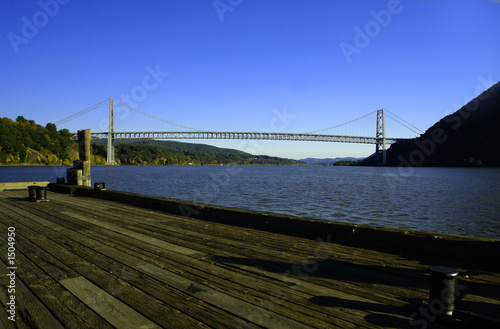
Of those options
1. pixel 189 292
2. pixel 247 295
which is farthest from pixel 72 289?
pixel 247 295

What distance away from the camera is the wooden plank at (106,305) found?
228 cm

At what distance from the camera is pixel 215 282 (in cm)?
300

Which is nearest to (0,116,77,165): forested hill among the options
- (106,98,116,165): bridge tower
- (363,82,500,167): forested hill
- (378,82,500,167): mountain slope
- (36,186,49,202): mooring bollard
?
(106,98,116,165): bridge tower

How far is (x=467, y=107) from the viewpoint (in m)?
104

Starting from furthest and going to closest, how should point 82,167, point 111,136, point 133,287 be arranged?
1. point 111,136
2. point 82,167
3. point 133,287

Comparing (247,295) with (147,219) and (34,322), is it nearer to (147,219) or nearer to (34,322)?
(34,322)

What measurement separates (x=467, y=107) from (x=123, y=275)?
4845 inches

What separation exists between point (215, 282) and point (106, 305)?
2.92 feet

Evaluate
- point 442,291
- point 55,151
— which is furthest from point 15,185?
point 55,151

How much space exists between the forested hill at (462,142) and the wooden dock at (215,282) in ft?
307

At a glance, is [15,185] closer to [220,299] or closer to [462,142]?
[220,299]

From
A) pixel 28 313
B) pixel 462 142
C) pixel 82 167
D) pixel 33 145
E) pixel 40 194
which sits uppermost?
pixel 462 142

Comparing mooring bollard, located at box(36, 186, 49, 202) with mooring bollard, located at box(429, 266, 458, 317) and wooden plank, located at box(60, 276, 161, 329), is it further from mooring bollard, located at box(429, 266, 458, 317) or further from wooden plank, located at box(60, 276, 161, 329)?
mooring bollard, located at box(429, 266, 458, 317)

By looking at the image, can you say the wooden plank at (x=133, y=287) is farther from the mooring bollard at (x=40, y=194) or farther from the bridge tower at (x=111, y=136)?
the bridge tower at (x=111, y=136)
